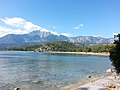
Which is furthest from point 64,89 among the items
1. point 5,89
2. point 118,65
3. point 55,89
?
point 118,65

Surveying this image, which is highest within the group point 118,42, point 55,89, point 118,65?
point 118,42

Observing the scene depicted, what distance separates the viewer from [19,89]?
150ft

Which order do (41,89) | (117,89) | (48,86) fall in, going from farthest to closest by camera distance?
(48,86)
(41,89)
(117,89)

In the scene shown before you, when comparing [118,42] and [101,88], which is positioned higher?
[118,42]

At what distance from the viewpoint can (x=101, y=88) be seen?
4316 cm

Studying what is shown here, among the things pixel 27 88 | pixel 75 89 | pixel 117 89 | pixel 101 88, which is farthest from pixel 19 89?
pixel 117 89

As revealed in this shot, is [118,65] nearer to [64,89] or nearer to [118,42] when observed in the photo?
[118,42]

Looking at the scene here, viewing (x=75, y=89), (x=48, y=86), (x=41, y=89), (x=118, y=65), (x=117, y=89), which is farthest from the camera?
(x=118, y=65)

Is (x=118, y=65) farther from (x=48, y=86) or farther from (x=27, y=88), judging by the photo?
(x=27, y=88)

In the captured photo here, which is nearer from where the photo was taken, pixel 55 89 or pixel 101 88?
pixel 101 88

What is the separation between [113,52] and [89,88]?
14.3 m

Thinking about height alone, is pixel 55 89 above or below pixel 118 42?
below

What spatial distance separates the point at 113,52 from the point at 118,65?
11.0 ft

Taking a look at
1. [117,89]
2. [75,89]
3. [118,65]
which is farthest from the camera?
[118,65]
